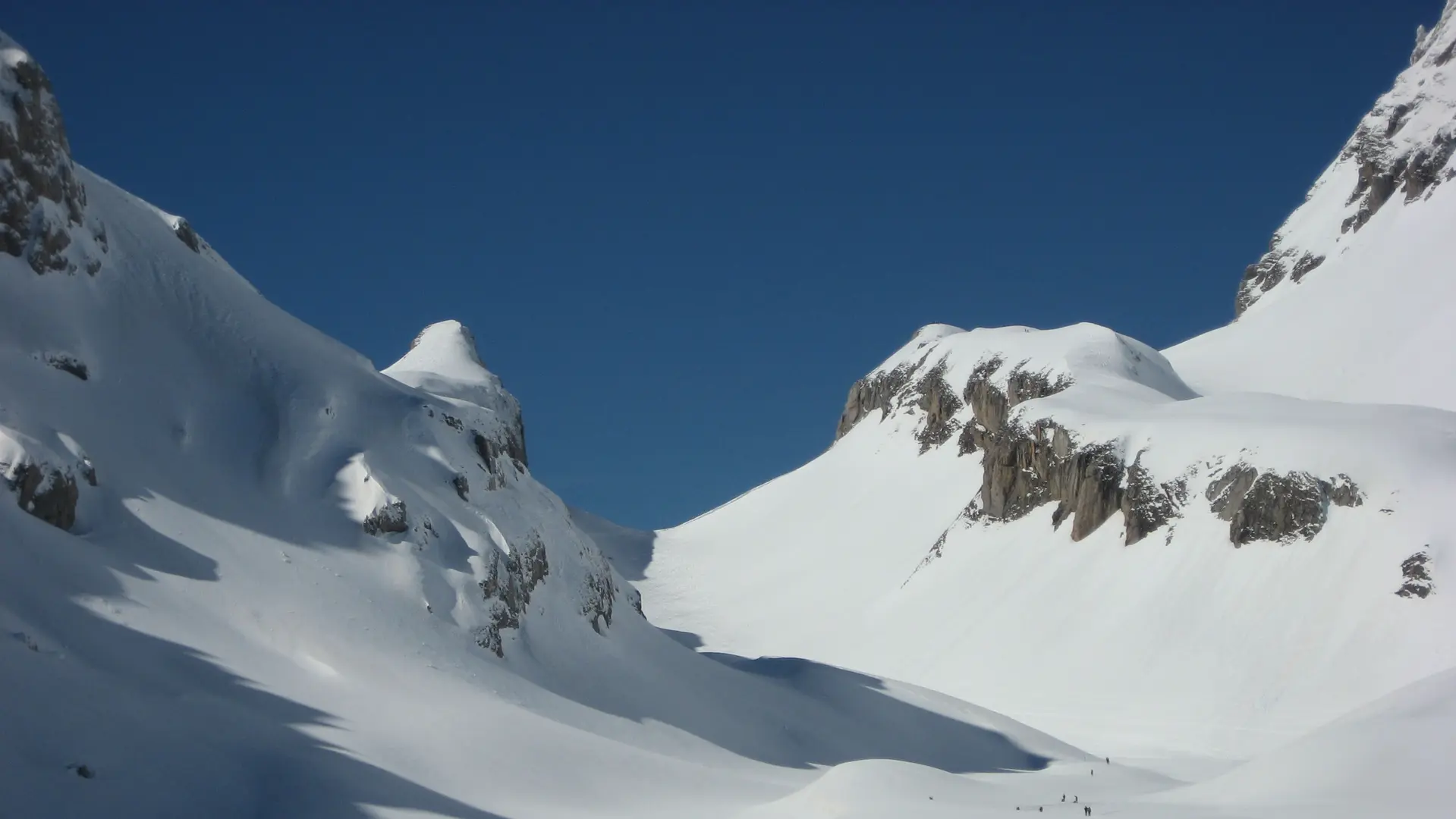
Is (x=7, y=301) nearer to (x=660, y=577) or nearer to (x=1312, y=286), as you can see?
(x=660, y=577)

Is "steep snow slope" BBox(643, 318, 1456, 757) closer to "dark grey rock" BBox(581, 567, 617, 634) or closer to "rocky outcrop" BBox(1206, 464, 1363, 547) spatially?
"rocky outcrop" BBox(1206, 464, 1363, 547)

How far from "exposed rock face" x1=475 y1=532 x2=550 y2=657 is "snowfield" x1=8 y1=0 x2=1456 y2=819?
0.58ft

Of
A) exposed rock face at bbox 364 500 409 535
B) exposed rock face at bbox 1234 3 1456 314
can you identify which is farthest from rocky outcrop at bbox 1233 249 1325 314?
exposed rock face at bbox 364 500 409 535

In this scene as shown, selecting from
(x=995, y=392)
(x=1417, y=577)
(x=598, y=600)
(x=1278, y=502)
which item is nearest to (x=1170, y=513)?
(x=1278, y=502)

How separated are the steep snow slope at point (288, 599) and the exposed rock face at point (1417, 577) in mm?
17539

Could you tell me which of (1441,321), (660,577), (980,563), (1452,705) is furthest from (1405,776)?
(660,577)

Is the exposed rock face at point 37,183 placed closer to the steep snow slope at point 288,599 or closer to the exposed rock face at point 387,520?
the steep snow slope at point 288,599

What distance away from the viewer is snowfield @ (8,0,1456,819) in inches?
1184

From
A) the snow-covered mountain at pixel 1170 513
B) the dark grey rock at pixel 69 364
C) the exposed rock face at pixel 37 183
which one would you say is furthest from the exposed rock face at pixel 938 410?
the dark grey rock at pixel 69 364

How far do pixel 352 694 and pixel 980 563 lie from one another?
179 ft

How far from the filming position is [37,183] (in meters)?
41.1

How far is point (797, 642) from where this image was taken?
8756 centimetres

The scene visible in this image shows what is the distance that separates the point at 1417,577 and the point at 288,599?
48.1 m

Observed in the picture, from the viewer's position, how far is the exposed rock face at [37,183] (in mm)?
40219
